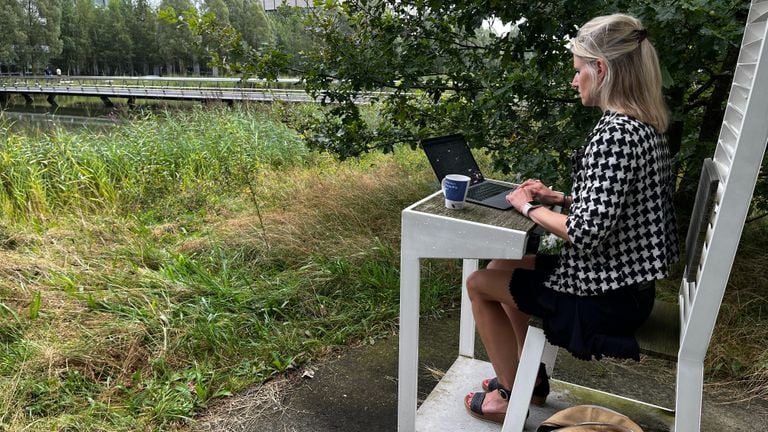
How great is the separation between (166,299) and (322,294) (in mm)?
847

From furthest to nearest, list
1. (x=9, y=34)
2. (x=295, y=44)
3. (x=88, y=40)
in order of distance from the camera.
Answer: (x=88, y=40) < (x=9, y=34) < (x=295, y=44)

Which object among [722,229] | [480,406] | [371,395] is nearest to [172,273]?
[371,395]

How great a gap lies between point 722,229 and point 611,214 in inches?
9.9

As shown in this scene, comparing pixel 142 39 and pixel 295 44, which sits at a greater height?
pixel 142 39

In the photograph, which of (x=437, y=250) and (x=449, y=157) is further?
(x=449, y=157)

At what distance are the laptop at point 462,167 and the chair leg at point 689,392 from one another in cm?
67

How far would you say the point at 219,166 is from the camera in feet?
20.7

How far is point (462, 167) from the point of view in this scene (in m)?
2.02

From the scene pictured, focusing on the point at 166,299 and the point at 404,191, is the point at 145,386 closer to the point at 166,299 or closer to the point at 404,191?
the point at 166,299

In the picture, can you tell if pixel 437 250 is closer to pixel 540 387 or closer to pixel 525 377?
pixel 525 377

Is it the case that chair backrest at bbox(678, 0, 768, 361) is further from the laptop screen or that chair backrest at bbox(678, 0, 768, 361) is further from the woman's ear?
the laptop screen

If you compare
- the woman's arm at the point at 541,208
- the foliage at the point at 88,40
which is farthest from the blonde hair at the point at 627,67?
the foliage at the point at 88,40

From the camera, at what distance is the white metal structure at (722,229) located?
1.31 metres

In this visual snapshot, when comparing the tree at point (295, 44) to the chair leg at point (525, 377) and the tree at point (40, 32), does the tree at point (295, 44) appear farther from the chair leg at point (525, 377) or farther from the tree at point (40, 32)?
the tree at point (40, 32)
